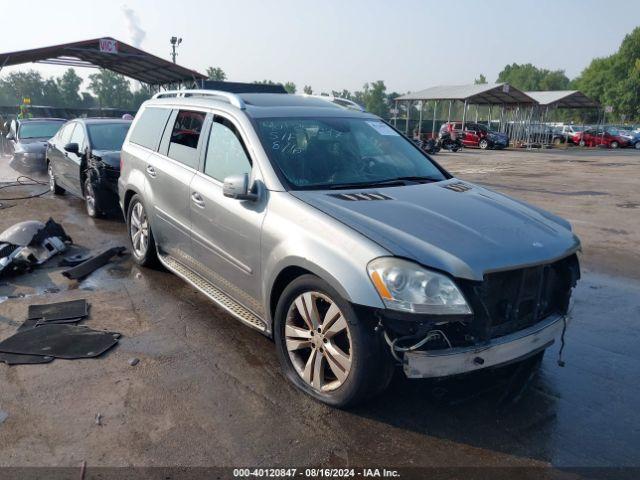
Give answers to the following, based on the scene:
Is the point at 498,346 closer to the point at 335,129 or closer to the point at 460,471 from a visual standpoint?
the point at 460,471

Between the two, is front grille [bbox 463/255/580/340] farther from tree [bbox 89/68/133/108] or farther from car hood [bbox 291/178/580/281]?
tree [bbox 89/68/133/108]

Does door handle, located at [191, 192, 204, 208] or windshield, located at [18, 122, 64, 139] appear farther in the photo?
windshield, located at [18, 122, 64, 139]

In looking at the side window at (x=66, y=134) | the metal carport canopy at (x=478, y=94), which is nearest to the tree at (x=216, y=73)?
the metal carport canopy at (x=478, y=94)

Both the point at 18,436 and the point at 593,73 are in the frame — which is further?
the point at 593,73

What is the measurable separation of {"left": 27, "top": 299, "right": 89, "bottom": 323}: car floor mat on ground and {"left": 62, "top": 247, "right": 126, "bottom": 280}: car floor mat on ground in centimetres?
85

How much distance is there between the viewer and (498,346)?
290cm

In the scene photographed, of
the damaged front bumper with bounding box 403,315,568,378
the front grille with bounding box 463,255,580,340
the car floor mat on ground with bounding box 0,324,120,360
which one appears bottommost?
the car floor mat on ground with bounding box 0,324,120,360

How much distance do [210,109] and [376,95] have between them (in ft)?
452

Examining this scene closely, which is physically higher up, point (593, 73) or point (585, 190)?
point (593, 73)

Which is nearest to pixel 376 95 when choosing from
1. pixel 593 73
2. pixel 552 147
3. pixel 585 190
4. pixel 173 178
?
pixel 593 73

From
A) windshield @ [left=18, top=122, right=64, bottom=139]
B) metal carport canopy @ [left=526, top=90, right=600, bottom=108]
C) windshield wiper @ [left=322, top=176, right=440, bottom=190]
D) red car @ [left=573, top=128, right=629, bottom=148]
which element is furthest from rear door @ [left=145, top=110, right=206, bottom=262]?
red car @ [left=573, top=128, right=629, bottom=148]

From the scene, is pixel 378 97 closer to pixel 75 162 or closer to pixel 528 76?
pixel 528 76

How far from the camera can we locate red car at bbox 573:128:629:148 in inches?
1561

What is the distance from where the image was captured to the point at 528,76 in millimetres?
143000
